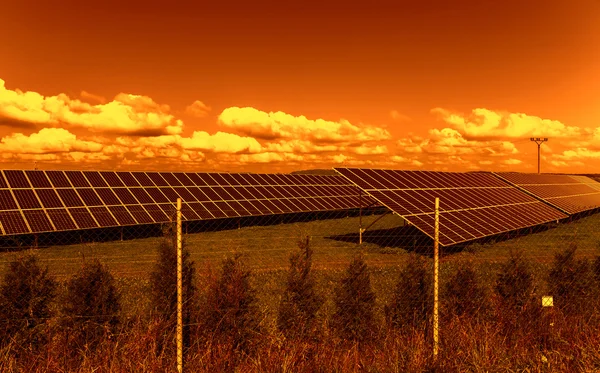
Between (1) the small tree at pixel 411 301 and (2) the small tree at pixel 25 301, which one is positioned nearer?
(2) the small tree at pixel 25 301

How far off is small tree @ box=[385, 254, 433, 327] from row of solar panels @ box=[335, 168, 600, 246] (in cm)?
960

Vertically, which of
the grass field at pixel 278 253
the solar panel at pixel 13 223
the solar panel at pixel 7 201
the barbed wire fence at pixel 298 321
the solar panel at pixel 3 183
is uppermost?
the solar panel at pixel 3 183

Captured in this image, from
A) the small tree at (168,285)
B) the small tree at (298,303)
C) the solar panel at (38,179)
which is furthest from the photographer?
the solar panel at (38,179)

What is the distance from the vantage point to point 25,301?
9703mm

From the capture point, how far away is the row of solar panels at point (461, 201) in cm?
2373

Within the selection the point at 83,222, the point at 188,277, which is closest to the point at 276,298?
the point at 188,277

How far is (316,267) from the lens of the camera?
787 inches

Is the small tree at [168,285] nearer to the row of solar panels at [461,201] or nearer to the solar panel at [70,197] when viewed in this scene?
the row of solar panels at [461,201]

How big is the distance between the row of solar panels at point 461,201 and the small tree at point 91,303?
14938 mm

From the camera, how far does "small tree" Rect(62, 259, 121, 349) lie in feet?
31.6

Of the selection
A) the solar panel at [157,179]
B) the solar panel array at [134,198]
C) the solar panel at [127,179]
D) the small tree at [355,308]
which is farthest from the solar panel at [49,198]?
the small tree at [355,308]

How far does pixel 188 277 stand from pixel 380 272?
10438mm

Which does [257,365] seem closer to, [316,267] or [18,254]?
[18,254]

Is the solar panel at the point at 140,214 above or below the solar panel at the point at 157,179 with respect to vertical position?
below
